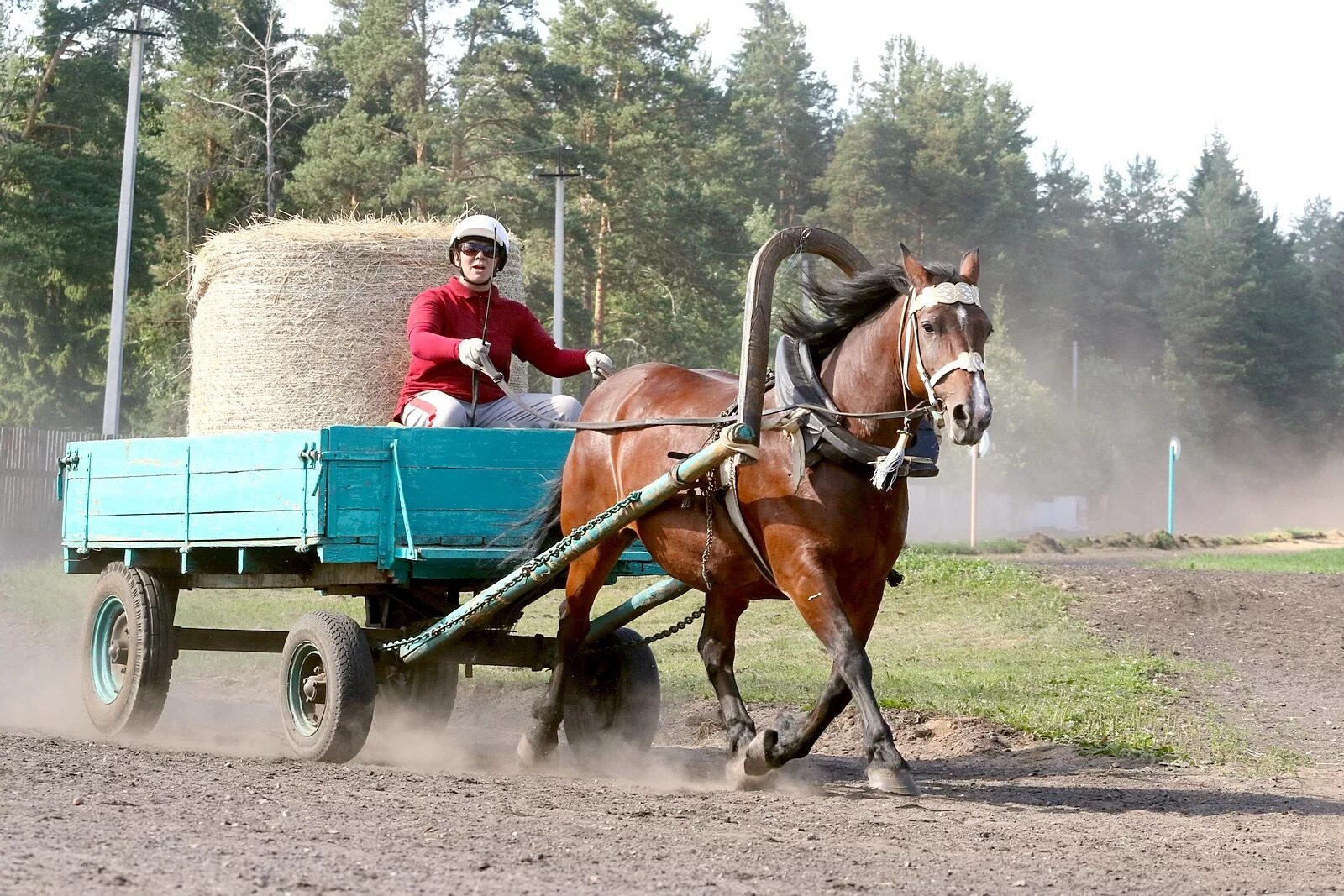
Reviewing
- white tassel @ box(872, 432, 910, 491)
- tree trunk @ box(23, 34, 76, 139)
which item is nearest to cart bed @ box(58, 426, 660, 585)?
white tassel @ box(872, 432, 910, 491)

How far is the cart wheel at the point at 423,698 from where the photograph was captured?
802 centimetres

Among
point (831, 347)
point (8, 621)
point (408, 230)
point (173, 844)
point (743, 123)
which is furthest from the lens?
point (743, 123)

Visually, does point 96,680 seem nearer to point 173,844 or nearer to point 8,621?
point 173,844

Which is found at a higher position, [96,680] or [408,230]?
[408,230]

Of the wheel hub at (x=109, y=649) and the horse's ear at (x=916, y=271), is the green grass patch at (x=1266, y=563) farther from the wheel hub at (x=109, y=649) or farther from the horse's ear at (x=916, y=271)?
the horse's ear at (x=916, y=271)

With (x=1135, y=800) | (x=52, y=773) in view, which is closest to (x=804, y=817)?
(x=1135, y=800)

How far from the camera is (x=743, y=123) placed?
47625 mm

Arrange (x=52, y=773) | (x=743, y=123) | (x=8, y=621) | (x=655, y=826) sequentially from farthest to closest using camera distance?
(x=743, y=123)
(x=8, y=621)
(x=52, y=773)
(x=655, y=826)

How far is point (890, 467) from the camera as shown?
595 cm

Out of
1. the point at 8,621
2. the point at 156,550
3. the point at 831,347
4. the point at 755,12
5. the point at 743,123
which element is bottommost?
the point at 8,621

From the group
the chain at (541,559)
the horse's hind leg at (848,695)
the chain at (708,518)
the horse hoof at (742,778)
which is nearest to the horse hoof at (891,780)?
the horse's hind leg at (848,695)

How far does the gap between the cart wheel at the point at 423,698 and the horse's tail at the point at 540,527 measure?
2.95ft

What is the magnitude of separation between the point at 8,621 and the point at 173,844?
1083 centimetres

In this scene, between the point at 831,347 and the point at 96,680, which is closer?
the point at 831,347
